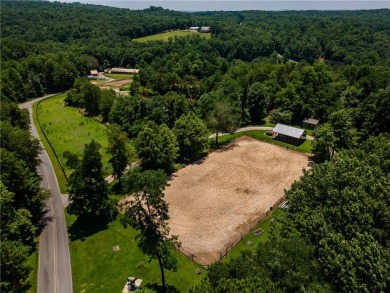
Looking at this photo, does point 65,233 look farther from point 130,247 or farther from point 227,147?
point 227,147

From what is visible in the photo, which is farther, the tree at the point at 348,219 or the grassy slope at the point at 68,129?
the grassy slope at the point at 68,129

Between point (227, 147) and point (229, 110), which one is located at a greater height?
point (229, 110)

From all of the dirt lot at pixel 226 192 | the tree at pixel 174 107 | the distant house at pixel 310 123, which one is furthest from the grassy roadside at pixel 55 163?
the distant house at pixel 310 123

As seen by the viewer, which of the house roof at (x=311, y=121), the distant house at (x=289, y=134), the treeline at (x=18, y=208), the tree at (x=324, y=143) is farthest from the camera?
the house roof at (x=311, y=121)

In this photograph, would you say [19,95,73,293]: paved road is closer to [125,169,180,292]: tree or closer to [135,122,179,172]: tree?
[125,169,180,292]: tree

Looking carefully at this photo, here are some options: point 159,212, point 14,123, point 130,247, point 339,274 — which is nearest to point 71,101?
point 14,123

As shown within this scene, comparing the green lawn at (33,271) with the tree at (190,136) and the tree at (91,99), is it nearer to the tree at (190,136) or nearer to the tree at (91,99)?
the tree at (190,136)

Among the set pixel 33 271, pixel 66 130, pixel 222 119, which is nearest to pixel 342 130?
pixel 222 119
